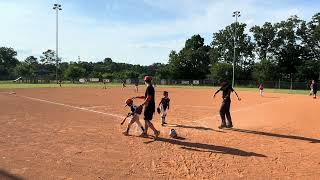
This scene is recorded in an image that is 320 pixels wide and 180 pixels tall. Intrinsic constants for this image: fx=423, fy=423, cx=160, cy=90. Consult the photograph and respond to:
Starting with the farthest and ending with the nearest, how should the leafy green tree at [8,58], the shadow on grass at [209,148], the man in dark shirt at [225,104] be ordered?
1. the leafy green tree at [8,58]
2. the man in dark shirt at [225,104]
3. the shadow on grass at [209,148]

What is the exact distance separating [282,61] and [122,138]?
80.6 m

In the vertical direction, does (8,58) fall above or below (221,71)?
above

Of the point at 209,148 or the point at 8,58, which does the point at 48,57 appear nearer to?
the point at 8,58

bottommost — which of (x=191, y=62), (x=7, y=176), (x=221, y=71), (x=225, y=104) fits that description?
(x=7, y=176)

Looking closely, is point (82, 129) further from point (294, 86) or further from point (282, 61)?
point (282, 61)

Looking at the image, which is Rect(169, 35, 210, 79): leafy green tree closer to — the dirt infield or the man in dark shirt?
the man in dark shirt

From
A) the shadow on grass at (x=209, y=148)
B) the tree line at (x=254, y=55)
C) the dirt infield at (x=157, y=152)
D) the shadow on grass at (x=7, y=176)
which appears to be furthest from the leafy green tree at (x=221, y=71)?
the shadow on grass at (x=7, y=176)

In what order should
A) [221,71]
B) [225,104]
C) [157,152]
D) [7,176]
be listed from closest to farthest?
[7,176] < [157,152] < [225,104] < [221,71]

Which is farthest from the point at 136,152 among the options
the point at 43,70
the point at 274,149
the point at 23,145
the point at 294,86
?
the point at 43,70

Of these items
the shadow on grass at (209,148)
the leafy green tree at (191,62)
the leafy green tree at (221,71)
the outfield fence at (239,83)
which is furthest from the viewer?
the leafy green tree at (191,62)

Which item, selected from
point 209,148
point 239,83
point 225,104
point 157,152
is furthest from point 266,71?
point 157,152

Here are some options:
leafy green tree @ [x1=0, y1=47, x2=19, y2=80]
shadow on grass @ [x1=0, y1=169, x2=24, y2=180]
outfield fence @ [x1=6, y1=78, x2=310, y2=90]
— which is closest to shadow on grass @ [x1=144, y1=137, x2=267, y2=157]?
shadow on grass @ [x1=0, y1=169, x2=24, y2=180]

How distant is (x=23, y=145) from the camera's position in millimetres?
10328

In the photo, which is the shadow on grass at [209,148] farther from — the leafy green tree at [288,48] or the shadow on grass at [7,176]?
the leafy green tree at [288,48]
